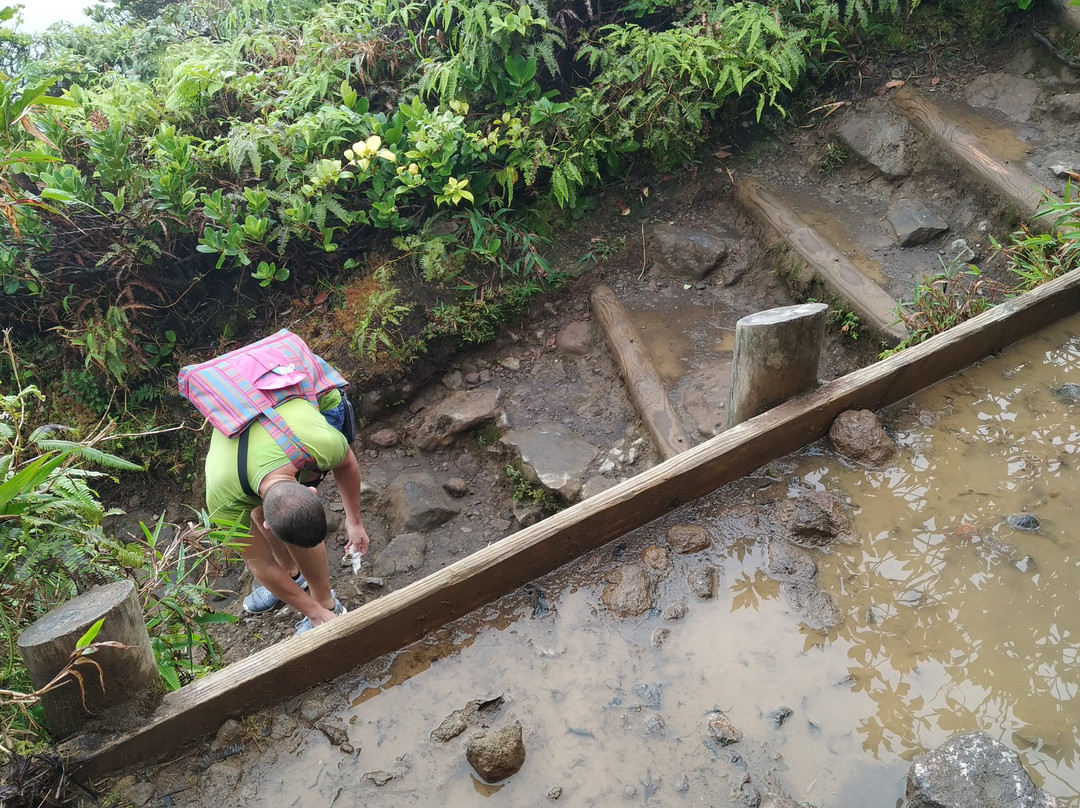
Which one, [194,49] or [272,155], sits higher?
[194,49]

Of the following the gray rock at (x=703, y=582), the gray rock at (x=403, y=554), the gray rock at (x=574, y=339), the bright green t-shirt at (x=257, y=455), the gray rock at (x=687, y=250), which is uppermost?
the bright green t-shirt at (x=257, y=455)

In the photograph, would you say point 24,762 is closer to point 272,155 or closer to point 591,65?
point 272,155

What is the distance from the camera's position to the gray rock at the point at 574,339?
4.90 metres

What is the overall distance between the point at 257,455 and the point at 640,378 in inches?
92.2

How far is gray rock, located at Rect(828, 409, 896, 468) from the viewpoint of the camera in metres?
2.88

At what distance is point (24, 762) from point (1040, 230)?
530cm

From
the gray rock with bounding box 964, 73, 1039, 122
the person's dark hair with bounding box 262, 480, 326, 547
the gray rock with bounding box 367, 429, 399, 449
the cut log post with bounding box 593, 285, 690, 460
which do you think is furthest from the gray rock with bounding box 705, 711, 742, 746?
the gray rock with bounding box 964, 73, 1039, 122

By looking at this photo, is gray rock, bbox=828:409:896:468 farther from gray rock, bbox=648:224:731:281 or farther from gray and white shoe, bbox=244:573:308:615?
gray and white shoe, bbox=244:573:308:615

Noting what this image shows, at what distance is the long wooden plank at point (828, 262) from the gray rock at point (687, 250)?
34cm

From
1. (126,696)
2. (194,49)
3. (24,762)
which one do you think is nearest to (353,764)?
(126,696)

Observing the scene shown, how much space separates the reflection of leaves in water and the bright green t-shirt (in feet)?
5.80

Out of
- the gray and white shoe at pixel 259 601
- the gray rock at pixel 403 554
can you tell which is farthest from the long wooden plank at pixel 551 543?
the gray and white shoe at pixel 259 601

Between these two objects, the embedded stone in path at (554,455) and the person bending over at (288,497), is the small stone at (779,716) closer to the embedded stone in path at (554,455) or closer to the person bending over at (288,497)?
the person bending over at (288,497)

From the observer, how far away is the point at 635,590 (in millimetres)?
2566
